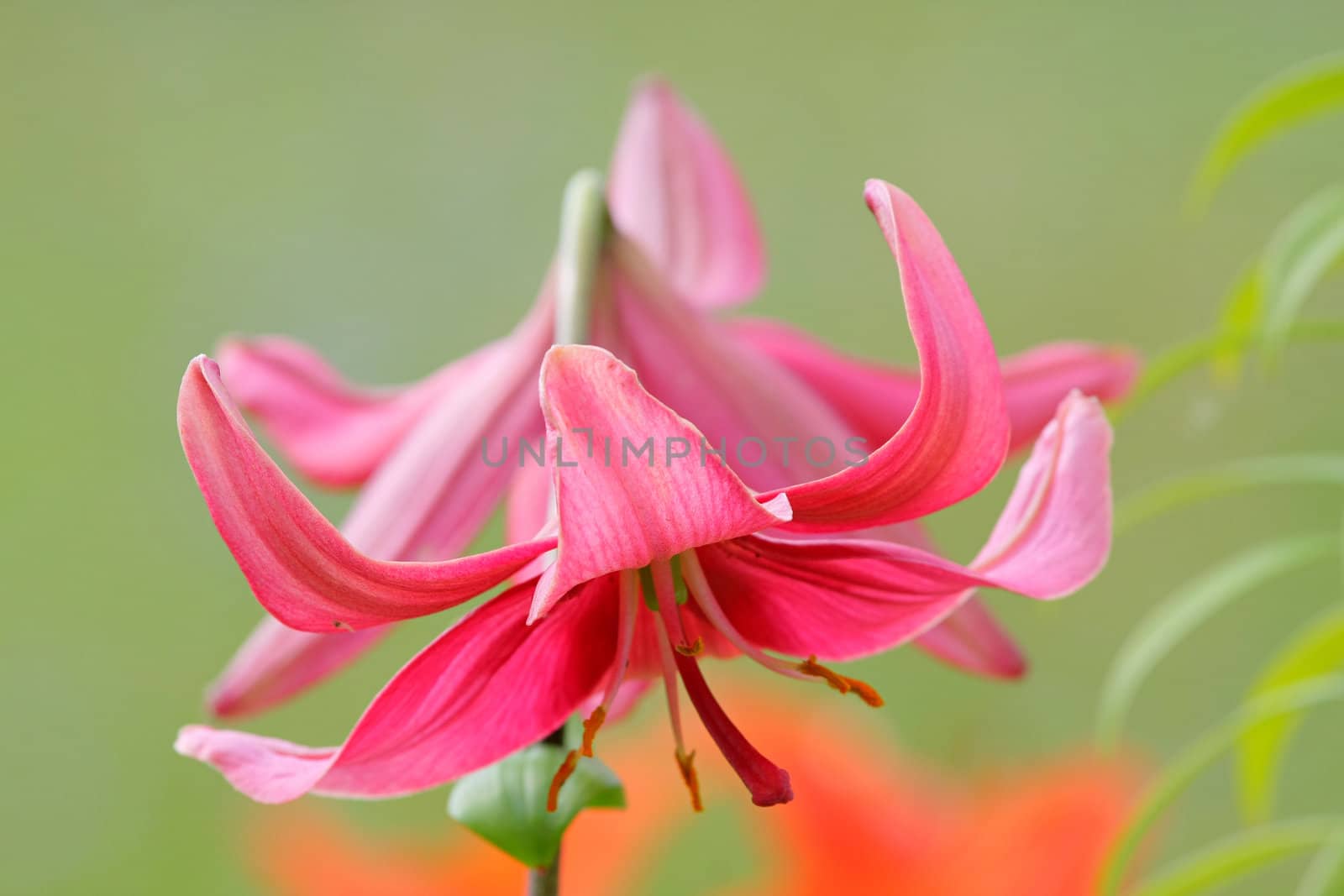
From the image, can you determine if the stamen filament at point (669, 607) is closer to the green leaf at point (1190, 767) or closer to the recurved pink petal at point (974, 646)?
the recurved pink petal at point (974, 646)

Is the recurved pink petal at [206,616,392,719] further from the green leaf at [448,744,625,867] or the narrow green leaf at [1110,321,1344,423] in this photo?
the narrow green leaf at [1110,321,1344,423]

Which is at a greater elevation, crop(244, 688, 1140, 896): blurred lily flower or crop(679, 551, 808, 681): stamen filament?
crop(679, 551, 808, 681): stamen filament

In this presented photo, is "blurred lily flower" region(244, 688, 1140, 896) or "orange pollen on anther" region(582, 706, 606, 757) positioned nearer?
"orange pollen on anther" region(582, 706, 606, 757)

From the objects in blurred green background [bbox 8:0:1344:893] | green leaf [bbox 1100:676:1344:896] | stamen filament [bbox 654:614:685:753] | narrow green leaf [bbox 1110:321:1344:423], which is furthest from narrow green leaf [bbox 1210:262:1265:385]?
blurred green background [bbox 8:0:1344:893]

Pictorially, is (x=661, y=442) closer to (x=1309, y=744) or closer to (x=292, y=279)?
(x=1309, y=744)

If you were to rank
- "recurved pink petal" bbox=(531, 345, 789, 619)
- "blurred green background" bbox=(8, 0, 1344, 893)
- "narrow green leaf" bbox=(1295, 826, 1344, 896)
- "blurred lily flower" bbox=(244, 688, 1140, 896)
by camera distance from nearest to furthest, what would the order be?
"recurved pink petal" bbox=(531, 345, 789, 619) → "narrow green leaf" bbox=(1295, 826, 1344, 896) → "blurred lily flower" bbox=(244, 688, 1140, 896) → "blurred green background" bbox=(8, 0, 1344, 893)

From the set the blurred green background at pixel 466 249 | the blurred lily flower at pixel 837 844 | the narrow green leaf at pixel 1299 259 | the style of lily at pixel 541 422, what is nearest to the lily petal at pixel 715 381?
the style of lily at pixel 541 422
